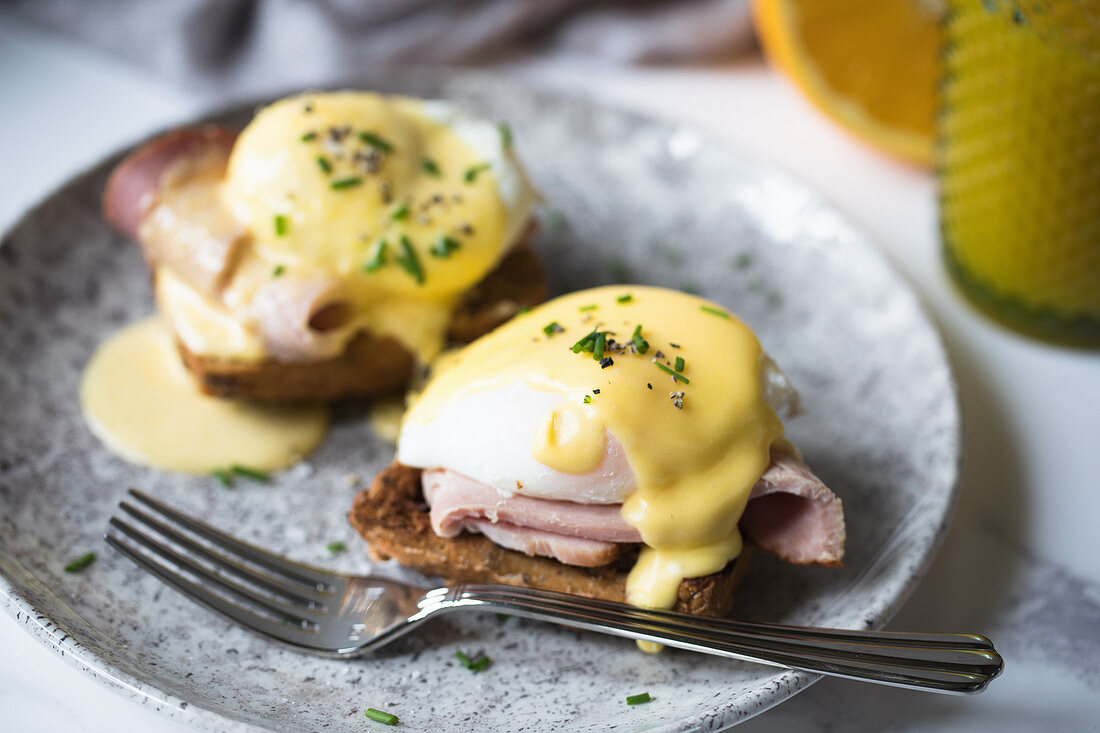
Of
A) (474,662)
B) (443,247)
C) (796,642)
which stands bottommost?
(474,662)

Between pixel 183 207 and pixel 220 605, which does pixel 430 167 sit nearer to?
pixel 183 207

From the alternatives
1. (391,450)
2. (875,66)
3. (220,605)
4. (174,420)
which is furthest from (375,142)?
(875,66)

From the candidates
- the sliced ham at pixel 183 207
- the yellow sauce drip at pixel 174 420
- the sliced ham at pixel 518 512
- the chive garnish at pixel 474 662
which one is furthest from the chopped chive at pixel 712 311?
the sliced ham at pixel 183 207

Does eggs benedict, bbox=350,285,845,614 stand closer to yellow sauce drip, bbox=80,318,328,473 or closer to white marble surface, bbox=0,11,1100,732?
white marble surface, bbox=0,11,1100,732

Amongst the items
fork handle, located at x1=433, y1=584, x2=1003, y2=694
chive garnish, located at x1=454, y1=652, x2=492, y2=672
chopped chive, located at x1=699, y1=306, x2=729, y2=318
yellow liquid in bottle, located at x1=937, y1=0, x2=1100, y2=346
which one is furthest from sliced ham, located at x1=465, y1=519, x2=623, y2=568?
yellow liquid in bottle, located at x1=937, y1=0, x2=1100, y2=346

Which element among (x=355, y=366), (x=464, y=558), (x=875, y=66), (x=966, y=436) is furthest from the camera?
(x=875, y=66)

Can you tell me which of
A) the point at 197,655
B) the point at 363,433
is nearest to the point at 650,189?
the point at 363,433

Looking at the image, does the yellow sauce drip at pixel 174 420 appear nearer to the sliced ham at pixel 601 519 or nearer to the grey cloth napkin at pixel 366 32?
the sliced ham at pixel 601 519
